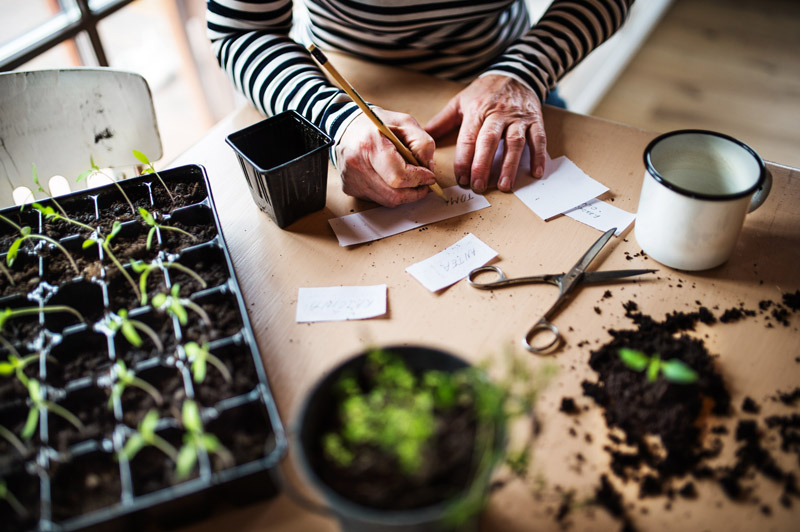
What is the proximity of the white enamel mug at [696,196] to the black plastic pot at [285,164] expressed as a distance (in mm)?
526

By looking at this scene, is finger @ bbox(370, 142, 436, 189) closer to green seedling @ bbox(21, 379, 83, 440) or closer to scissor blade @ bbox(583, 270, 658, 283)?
scissor blade @ bbox(583, 270, 658, 283)

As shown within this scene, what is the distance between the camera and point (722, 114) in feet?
8.44

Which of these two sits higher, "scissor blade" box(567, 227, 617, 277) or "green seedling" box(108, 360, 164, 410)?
"green seedling" box(108, 360, 164, 410)

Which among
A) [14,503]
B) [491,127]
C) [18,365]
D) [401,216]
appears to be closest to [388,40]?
[491,127]

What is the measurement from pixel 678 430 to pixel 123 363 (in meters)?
0.69

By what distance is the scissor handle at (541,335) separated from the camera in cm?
77

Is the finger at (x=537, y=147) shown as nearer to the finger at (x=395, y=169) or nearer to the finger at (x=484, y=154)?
the finger at (x=484, y=154)

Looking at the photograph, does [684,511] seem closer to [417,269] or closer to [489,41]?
[417,269]

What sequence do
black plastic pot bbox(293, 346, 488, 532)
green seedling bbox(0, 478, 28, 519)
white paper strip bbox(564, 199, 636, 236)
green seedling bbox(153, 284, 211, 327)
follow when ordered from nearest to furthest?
black plastic pot bbox(293, 346, 488, 532), green seedling bbox(0, 478, 28, 519), green seedling bbox(153, 284, 211, 327), white paper strip bbox(564, 199, 636, 236)

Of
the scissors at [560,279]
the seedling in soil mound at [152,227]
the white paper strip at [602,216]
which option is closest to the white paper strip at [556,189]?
the white paper strip at [602,216]

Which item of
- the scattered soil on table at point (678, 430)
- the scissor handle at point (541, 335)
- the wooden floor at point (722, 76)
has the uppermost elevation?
the scissor handle at point (541, 335)

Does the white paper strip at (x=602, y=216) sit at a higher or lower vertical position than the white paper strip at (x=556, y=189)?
lower

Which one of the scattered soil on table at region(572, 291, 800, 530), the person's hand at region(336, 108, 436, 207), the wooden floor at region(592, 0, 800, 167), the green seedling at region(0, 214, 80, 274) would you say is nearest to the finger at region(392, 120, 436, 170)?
the person's hand at region(336, 108, 436, 207)

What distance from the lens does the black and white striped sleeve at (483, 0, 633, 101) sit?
1195 mm
